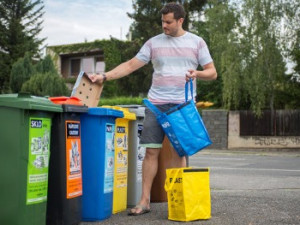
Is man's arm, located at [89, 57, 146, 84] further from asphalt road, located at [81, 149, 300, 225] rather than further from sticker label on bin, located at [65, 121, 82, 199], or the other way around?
asphalt road, located at [81, 149, 300, 225]

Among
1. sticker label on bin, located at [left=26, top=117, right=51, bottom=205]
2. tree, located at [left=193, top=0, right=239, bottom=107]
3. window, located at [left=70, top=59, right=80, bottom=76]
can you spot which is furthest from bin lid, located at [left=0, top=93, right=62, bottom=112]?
window, located at [left=70, top=59, right=80, bottom=76]

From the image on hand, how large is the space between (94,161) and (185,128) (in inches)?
36.7

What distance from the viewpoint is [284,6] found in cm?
2483

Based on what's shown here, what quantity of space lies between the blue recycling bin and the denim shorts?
51cm

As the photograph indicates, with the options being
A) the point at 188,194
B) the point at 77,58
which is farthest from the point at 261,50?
the point at 77,58

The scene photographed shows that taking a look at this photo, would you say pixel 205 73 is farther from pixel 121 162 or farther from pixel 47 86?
pixel 47 86

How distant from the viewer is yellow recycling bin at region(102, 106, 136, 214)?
5.47 metres

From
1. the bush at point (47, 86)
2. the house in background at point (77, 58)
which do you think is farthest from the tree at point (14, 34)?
the bush at point (47, 86)

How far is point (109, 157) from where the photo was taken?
5.22 m

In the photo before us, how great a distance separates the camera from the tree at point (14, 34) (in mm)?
39500

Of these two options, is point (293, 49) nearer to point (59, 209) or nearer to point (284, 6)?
point (284, 6)

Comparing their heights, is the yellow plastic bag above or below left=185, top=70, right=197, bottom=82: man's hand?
below

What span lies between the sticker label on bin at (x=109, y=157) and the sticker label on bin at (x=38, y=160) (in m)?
0.79

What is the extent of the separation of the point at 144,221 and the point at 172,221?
0.27 m
